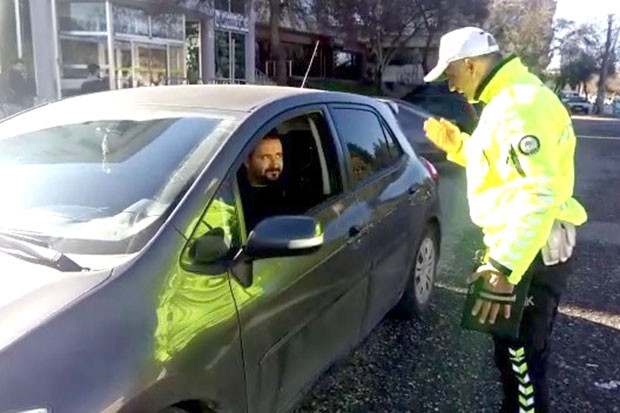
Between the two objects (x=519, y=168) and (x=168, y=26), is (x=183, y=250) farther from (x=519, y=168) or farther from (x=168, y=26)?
(x=168, y=26)

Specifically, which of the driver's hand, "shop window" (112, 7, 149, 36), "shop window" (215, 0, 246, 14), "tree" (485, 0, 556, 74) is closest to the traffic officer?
the driver's hand

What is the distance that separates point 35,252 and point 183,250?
462 mm

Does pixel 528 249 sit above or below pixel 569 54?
below

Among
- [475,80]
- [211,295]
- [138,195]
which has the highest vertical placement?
[475,80]

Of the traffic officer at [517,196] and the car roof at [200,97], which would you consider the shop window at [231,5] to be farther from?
the traffic officer at [517,196]

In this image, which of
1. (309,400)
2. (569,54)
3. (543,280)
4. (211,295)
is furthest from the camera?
(569,54)

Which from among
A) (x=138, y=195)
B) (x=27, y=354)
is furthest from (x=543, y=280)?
(x=27, y=354)

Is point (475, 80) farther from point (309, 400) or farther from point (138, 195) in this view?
point (309, 400)

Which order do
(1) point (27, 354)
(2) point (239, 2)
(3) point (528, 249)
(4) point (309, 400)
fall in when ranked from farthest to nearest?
(2) point (239, 2) → (4) point (309, 400) → (3) point (528, 249) → (1) point (27, 354)

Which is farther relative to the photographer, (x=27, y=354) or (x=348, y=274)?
(x=348, y=274)

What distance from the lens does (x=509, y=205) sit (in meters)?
2.23

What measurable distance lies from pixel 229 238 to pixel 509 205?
1009 millimetres

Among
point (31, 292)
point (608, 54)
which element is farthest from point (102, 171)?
point (608, 54)

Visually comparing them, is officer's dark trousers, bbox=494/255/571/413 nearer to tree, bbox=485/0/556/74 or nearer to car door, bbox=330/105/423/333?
car door, bbox=330/105/423/333
